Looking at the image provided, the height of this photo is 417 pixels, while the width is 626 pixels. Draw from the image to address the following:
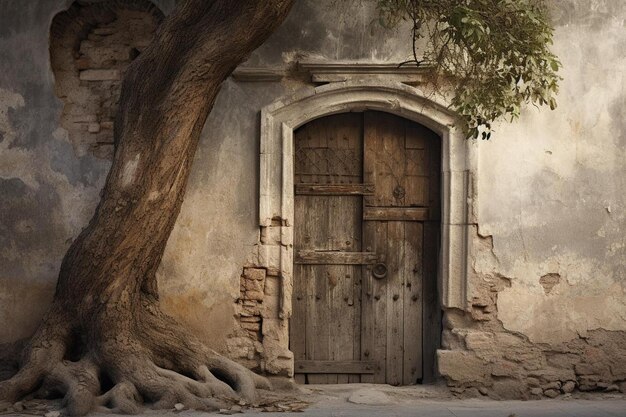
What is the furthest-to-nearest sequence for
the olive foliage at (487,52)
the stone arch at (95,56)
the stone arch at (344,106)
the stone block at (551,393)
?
the stone arch at (95,56) → the stone arch at (344,106) → the stone block at (551,393) → the olive foliage at (487,52)

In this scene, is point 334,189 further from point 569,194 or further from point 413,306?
point 569,194

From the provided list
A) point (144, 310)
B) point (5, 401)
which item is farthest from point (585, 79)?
point (5, 401)

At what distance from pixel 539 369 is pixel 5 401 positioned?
13.7 ft

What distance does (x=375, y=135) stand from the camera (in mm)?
7637

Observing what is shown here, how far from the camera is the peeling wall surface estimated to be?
7297 millimetres

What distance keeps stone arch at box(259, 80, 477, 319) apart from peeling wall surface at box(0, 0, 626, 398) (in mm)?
68

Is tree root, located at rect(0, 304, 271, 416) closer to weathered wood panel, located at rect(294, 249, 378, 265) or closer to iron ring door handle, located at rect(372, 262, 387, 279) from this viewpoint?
weathered wood panel, located at rect(294, 249, 378, 265)

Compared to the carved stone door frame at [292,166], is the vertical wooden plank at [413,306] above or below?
below

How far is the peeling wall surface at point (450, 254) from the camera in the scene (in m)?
7.30

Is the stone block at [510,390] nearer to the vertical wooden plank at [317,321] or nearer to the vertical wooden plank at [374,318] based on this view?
the vertical wooden plank at [374,318]

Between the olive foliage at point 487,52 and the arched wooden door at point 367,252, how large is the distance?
784mm

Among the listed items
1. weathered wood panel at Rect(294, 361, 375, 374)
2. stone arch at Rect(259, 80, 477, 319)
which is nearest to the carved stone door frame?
stone arch at Rect(259, 80, 477, 319)

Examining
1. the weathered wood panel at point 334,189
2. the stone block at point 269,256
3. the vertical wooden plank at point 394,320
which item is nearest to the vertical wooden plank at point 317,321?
the stone block at point 269,256

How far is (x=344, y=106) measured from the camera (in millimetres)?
7406
